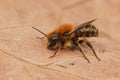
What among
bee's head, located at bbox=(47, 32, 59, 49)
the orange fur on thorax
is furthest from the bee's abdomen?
bee's head, located at bbox=(47, 32, 59, 49)

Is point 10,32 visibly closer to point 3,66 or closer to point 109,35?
point 3,66

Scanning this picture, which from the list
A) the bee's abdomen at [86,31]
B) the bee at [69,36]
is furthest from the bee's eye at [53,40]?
the bee's abdomen at [86,31]

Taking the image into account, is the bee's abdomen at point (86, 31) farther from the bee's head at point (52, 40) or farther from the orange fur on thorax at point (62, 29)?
the bee's head at point (52, 40)

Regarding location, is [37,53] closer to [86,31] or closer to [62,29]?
[62,29]

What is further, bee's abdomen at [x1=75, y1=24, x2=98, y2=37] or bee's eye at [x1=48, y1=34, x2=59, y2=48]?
bee's abdomen at [x1=75, y1=24, x2=98, y2=37]

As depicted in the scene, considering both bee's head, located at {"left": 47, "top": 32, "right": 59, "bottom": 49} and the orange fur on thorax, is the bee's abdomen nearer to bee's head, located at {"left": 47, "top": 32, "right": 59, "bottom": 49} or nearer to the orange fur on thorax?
the orange fur on thorax

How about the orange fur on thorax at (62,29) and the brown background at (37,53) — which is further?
the orange fur on thorax at (62,29)

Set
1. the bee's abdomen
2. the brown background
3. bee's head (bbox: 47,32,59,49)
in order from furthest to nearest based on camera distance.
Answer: the bee's abdomen
bee's head (bbox: 47,32,59,49)
the brown background
